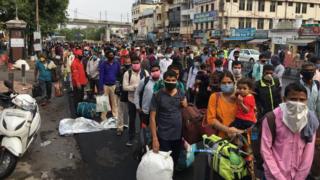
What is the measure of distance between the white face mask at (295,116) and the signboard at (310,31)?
116 feet

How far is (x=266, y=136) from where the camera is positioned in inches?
132

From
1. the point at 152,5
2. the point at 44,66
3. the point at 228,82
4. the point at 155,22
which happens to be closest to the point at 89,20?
the point at 152,5

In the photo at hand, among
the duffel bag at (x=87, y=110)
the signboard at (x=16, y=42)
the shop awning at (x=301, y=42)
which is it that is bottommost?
the duffel bag at (x=87, y=110)

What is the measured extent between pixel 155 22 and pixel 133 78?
84990 mm

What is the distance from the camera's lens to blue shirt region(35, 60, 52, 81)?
11.5 metres

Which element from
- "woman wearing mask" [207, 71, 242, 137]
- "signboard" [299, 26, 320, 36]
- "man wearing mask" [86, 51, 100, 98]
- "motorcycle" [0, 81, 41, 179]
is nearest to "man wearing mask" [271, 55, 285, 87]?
"man wearing mask" [86, 51, 100, 98]

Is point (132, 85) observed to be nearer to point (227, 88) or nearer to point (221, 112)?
point (227, 88)

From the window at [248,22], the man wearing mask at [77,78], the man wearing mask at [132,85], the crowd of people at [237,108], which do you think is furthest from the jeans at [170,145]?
the window at [248,22]

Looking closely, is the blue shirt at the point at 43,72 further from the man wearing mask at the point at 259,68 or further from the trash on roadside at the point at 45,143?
the man wearing mask at the point at 259,68

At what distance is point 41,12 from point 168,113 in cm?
3336

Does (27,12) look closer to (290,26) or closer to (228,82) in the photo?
(290,26)

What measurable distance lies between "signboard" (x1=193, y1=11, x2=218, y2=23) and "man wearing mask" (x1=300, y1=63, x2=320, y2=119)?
5388cm

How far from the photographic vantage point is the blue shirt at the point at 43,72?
11547 mm

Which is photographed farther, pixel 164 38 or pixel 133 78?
pixel 164 38
